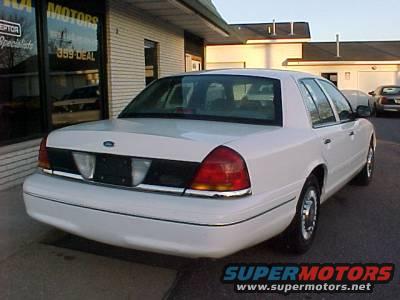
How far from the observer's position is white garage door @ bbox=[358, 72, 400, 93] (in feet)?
89.8

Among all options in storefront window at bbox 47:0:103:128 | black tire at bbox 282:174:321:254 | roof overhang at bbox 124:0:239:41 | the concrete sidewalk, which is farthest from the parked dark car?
the concrete sidewalk

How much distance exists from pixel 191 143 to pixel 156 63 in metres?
8.88

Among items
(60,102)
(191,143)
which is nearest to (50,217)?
(191,143)

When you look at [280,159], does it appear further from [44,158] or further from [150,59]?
[150,59]

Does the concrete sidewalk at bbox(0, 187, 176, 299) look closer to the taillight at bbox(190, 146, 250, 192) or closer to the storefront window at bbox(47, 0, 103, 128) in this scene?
the taillight at bbox(190, 146, 250, 192)

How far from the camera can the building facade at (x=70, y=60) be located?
6.07 m

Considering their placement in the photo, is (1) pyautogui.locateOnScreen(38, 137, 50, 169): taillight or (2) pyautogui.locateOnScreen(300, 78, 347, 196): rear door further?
(2) pyautogui.locateOnScreen(300, 78, 347, 196): rear door

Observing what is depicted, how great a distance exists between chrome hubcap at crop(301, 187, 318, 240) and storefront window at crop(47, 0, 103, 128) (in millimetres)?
4439

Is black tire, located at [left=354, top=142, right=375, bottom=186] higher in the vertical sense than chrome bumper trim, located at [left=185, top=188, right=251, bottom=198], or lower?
lower

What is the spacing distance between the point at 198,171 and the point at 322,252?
1.73 metres

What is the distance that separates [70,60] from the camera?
7.60 metres

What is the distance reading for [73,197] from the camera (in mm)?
3199

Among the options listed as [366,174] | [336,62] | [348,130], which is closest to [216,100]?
[348,130]

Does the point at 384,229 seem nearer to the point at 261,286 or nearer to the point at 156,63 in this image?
the point at 261,286
